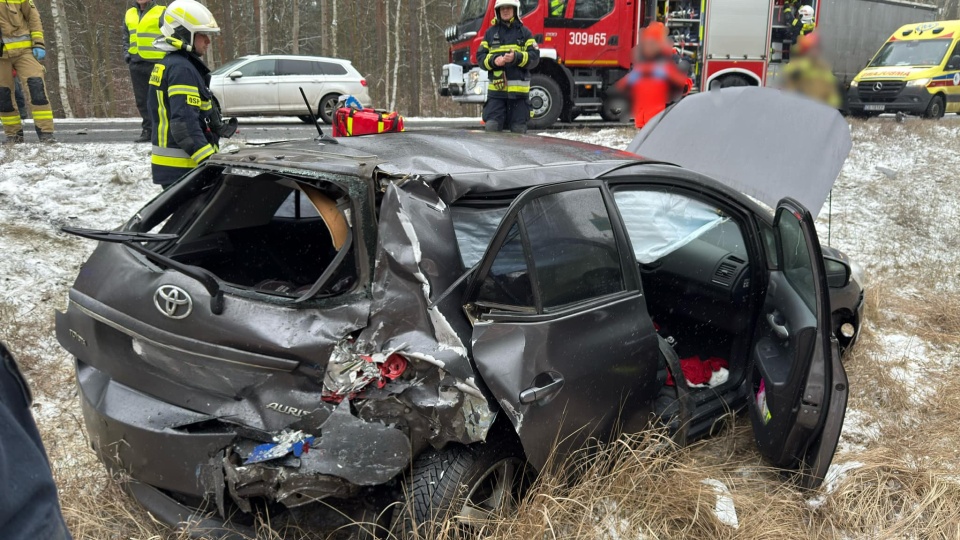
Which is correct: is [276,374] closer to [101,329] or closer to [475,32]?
[101,329]

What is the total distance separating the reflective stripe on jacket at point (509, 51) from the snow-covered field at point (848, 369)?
3.49 meters

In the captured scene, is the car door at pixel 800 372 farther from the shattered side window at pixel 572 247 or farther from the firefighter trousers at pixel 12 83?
the firefighter trousers at pixel 12 83

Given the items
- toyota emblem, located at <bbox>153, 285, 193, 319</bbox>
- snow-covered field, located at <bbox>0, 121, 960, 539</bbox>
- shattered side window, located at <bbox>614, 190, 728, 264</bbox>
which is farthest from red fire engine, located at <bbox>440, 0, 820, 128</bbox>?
toyota emblem, located at <bbox>153, 285, 193, 319</bbox>

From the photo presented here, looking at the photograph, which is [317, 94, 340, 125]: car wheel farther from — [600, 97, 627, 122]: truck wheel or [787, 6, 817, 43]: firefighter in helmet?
[787, 6, 817, 43]: firefighter in helmet

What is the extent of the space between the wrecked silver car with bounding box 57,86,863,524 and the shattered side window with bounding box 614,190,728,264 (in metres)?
0.39

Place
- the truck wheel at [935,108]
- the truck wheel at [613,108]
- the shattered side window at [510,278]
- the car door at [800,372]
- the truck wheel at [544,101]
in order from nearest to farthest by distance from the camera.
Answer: the shattered side window at [510,278] → the car door at [800,372] → the truck wheel at [544,101] → the truck wheel at [613,108] → the truck wheel at [935,108]

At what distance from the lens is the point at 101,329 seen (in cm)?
237

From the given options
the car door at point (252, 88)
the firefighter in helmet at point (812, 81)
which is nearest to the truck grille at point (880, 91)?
the firefighter in helmet at point (812, 81)

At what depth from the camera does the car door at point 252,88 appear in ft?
43.7

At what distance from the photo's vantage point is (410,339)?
2115mm

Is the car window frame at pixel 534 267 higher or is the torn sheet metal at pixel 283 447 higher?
the car window frame at pixel 534 267

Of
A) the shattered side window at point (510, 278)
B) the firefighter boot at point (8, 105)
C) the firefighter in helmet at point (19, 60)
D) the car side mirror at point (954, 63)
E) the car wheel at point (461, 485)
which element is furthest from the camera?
the car side mirror at point (954, 63)

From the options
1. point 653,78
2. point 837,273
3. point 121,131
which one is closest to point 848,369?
point 837,273

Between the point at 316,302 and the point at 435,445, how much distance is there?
57cm
